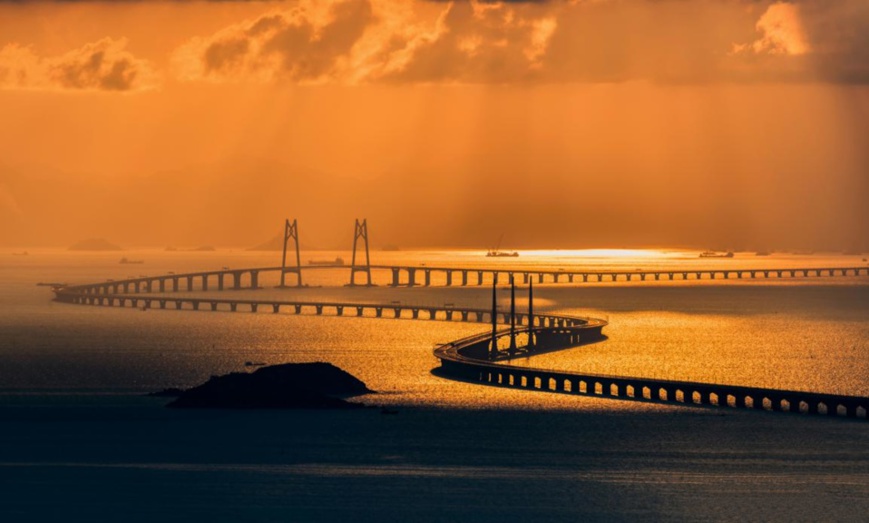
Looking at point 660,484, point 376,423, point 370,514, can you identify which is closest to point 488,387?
point 376,423

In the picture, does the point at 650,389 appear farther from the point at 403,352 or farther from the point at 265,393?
the point at 403,352

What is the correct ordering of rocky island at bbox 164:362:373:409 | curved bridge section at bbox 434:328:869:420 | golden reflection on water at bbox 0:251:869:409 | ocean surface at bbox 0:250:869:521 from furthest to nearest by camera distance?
golden reflection on water at bbox 0:251:869:409
rocky island at bbox 164:362:373:409
curved bridge section at bbox 434:328:869:420
ocean surface at bbox 0:250:869:521

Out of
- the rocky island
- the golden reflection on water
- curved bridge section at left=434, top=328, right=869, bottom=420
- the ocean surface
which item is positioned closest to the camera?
the ocean surface

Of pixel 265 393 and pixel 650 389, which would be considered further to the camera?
pixel 650 389

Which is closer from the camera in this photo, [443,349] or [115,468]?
[115,468]

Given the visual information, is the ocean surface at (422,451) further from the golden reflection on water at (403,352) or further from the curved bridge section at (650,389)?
the curved bridge section at (650,389)

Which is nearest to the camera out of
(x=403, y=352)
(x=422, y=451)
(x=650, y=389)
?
(x=422, y=451)

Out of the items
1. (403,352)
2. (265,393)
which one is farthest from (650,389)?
(403,352)

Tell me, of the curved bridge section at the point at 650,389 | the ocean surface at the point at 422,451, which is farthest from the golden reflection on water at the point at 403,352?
the curved bridge section at the point at 650,389

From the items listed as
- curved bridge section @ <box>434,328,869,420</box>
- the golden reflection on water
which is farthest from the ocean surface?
curved bridge section @ <box>434,328,869,420</box>

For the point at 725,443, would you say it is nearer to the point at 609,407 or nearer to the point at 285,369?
the point at 609,407

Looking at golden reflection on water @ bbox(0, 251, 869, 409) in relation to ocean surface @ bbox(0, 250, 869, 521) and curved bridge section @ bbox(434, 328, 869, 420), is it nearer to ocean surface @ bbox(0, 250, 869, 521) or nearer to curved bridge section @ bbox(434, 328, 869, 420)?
ocean surface @ bbox(0, 250, 869, 521)
